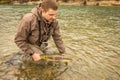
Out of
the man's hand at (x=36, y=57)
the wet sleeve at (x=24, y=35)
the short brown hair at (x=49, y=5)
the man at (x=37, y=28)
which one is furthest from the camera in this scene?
the man's hand at (x=36, y=57)

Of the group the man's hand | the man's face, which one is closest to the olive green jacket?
the man's hand

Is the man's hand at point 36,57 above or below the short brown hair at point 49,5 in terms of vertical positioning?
below

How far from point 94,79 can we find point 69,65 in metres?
1.83

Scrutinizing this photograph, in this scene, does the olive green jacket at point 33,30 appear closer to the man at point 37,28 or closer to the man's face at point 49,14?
the man at point 37,28

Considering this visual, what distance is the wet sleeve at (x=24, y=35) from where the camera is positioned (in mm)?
8719

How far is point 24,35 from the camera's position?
8953 millimetres

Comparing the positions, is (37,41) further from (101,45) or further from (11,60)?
(101,45)

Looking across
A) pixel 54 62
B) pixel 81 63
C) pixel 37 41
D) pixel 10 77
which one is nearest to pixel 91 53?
pixel 81 63

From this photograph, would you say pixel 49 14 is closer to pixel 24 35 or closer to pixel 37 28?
pixel 37 28

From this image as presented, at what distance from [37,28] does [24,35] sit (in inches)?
24.6

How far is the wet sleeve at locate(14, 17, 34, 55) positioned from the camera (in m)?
8.72

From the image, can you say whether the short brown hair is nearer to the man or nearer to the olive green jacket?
the man

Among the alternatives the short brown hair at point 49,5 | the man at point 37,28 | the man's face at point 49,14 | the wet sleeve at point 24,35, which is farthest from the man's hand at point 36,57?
the short brown hair at point 49,5

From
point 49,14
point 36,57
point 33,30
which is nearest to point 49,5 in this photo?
point 49,14
